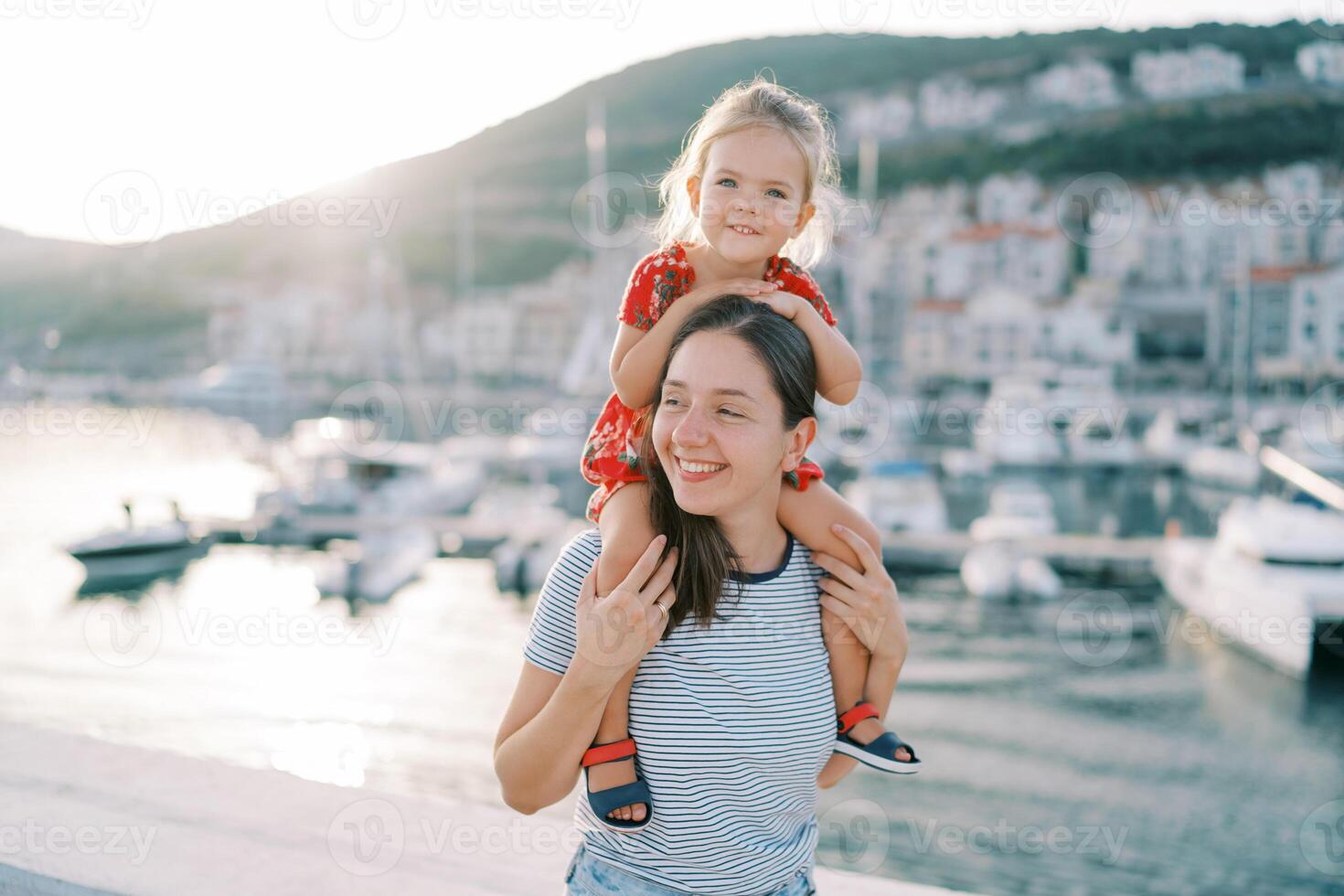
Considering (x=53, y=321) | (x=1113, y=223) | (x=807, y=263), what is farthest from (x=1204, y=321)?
(x=807, y=263)

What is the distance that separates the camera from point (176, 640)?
53.2 ft

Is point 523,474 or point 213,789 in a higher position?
point 213,789

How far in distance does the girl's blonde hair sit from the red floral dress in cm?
11

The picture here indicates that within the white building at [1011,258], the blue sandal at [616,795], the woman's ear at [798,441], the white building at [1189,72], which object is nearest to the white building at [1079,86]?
the white building at [1189,72]

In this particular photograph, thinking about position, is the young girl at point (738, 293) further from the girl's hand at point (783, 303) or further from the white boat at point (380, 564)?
the white boat at point (380, 564)

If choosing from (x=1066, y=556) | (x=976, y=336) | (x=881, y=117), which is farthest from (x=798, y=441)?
(x=881, y=117)

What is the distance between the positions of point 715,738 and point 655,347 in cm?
58

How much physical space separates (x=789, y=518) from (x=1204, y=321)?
6313 cm

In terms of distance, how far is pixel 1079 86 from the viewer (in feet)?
286

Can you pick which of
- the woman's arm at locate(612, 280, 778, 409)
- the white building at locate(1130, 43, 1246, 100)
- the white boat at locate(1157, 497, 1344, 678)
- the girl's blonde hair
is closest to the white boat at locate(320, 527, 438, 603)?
the white boat at locate(1157, 497, 1344, 678)

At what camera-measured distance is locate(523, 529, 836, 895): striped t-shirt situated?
4.46 feet

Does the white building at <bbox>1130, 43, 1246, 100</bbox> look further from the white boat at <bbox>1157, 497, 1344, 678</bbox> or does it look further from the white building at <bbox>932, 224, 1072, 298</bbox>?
the white boat at <bbox>1157, 497, 1344, 678</bbox>

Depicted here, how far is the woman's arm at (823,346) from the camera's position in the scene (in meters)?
1.51

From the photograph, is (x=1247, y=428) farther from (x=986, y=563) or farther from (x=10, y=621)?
(x=10, y=621)
